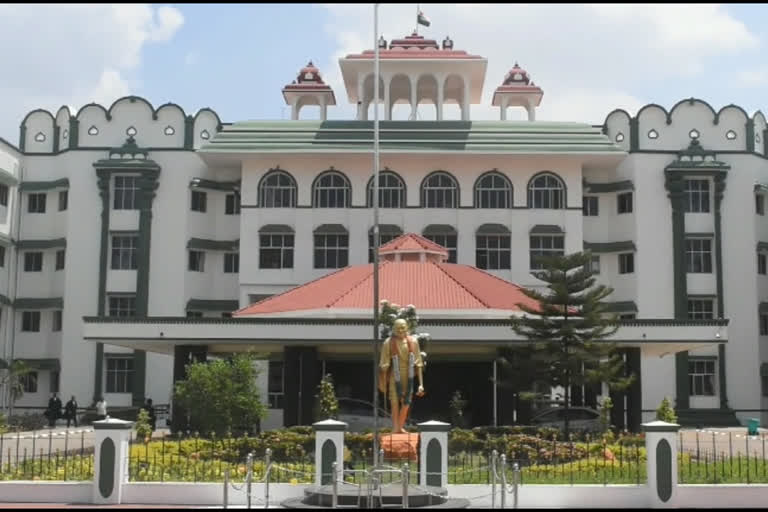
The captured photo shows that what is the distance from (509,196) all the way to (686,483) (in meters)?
25.1

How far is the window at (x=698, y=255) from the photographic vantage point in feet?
138

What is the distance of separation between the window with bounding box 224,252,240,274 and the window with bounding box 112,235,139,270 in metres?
3.65

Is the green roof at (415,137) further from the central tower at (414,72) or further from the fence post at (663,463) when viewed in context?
the fence post at (663,463)

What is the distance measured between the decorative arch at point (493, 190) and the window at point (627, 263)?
17.3 feet

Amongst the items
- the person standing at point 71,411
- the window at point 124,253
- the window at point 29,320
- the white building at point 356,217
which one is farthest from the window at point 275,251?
the window at point 29,320

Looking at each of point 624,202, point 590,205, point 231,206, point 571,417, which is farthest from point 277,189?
point 571,417

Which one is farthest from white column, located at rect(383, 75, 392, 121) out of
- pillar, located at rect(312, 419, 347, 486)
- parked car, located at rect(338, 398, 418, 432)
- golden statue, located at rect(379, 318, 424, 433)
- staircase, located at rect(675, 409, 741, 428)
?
pillar, located at rect(312, 419, 347, 486)

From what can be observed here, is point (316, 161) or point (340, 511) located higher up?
point (316, 161)

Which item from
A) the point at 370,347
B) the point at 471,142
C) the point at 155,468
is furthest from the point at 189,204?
the point at 155,468

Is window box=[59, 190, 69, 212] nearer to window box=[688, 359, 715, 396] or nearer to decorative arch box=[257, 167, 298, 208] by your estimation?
decorative arch box=[257, 167, 298, 208]

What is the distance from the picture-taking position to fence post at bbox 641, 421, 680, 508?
16406mm

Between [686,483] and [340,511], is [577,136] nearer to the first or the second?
[686,483]

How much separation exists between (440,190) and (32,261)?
1712 centimetres

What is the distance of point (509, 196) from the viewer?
4194cm
